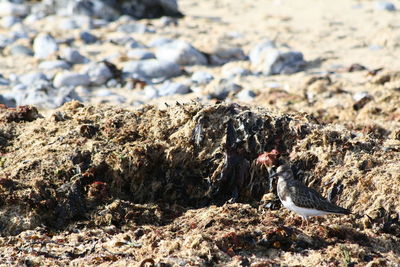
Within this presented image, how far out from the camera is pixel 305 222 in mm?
7172

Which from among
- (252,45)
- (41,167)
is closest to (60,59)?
(252,45)

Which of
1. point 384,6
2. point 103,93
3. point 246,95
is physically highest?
point 384,6

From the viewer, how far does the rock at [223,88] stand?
45.1ft

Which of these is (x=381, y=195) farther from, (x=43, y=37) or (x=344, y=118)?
(x=43, y=37)

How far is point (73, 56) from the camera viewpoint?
1572 cm

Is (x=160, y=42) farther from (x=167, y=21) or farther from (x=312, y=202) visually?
(x=312, y=202)

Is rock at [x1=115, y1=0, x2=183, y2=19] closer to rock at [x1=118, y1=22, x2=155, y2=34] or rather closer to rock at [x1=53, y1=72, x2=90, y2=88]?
rock at [x1=118, y1=22, x2=155, y2=34]

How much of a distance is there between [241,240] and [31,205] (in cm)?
244

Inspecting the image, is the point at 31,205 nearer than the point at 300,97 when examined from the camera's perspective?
Yes

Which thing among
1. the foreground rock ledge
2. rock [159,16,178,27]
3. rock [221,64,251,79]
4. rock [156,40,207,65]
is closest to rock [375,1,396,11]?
rock [159,16,178,27]

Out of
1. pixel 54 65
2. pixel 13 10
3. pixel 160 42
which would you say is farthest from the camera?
pixel 13 10

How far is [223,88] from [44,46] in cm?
509

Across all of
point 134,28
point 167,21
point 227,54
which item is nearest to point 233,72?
point 227,54

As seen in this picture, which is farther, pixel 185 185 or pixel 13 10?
pixel 13 10
